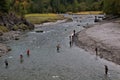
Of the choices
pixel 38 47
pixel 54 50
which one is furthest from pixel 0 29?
pixel 54 50

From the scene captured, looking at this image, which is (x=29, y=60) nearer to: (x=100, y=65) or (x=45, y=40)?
(x=100, y=65)

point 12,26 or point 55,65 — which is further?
point 12,26

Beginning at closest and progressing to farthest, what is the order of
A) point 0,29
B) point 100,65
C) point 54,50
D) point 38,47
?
point 100,65 < point 54,50 < point 38,47 < point 0,29

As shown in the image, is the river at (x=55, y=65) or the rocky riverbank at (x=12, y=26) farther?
the rocky riverbank at (x=12, y=26)

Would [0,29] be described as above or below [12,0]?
below

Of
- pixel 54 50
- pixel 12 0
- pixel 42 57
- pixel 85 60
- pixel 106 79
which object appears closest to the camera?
pixel 106 79

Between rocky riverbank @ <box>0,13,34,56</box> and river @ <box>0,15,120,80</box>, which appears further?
rocky riverbank @ <box>0,13,34,56</box>

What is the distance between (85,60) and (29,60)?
A: 13625mm

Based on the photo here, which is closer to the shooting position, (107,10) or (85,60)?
(85,60)

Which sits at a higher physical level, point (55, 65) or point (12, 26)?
point (12, 26)

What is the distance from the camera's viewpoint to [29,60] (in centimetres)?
6084

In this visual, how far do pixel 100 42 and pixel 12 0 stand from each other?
7917cm

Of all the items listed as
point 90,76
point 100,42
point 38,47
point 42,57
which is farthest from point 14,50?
point 90,76

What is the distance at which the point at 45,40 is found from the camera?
293 feet
